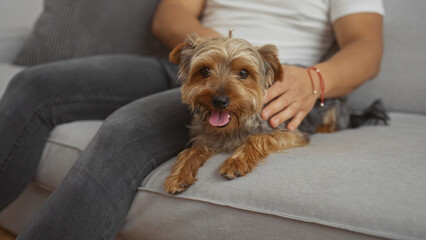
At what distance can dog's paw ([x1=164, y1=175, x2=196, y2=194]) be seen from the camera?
50.8 inches

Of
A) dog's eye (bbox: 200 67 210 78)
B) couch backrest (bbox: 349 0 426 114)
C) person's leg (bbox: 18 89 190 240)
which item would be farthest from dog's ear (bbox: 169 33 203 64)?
couch backrest (bbox: 349 0 426 114)

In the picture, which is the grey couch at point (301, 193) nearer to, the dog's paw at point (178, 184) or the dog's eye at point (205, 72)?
the dog's paw at point (178, 184)

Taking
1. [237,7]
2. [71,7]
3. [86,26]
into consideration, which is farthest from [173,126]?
[71,7]

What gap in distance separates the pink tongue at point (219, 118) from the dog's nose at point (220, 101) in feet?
0.18

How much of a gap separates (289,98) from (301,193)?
1.67ft

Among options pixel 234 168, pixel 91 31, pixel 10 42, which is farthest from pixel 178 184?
pixel 10 42

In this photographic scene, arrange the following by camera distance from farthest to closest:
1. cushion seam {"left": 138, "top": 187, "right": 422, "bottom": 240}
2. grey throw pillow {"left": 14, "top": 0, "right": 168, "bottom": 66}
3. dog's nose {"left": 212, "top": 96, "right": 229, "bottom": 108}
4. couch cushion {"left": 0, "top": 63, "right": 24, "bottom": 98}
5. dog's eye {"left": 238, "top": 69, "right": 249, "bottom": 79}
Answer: grey throw pillow {"left": 14, "top": 0, "right": 168, "bottom": 66}, couch cushion {"left": 0, "top": 63, "right": 24, "bottom": 98}, dog's eye {"left": 238, "top": 69, "right": 249, "bottom": 79}, dog's nose {"left": 212, "top": 96, "right": 229, "bottom": 108}, cushion seam {"left": 138, "top": 187, "right": 422, "bottom": 240}

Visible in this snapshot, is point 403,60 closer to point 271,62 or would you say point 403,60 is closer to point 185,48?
point 271,62

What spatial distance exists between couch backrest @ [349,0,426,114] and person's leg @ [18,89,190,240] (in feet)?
4.38

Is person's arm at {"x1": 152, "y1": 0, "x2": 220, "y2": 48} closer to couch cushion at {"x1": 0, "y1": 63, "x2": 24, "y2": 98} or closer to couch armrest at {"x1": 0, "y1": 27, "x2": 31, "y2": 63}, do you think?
couch cushion at {"x1": 0, "y1": 63, "x2": 24, "y2": 98}

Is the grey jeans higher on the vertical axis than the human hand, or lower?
lower

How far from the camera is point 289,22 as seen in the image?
6.45 ft

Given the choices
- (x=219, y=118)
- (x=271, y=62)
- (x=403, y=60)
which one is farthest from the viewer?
(x=403, y=60)

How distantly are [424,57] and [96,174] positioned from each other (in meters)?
1.85
